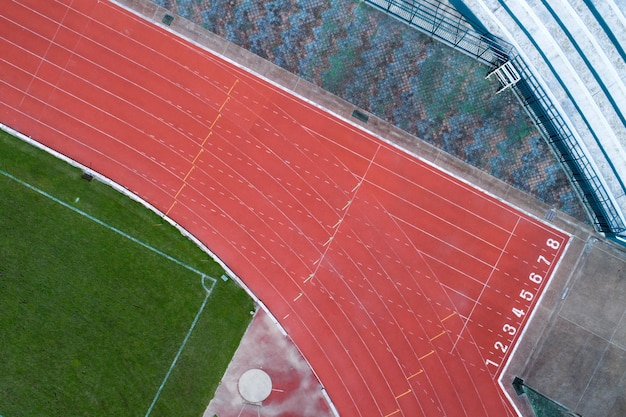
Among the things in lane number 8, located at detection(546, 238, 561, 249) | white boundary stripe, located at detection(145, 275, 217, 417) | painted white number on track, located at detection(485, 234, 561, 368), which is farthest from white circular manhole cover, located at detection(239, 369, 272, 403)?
lane number 8, located at detection(546, 238, 561, 249)

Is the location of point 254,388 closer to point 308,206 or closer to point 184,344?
point 184,344

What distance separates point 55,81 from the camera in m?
30.1

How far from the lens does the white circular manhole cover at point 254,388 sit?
29609mm

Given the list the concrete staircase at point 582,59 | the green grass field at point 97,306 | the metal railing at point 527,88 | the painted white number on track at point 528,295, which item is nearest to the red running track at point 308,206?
the painted white number on track at point 528,295

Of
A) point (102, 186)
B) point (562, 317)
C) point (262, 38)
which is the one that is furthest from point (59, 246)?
point (562, 317)

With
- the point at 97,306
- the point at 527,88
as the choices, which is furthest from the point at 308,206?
the point at 527,88

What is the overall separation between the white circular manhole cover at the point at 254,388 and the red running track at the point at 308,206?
2.82 meters

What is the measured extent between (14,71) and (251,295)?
18.4 meters

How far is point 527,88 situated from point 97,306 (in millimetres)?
26546

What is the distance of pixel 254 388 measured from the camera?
29.6m

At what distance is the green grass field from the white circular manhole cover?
4.90ft

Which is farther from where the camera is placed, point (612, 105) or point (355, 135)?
point (355, 135)

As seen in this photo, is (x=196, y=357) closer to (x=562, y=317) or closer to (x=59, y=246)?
(x=59, y=246)

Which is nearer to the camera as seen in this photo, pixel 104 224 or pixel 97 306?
pixel 97 306
